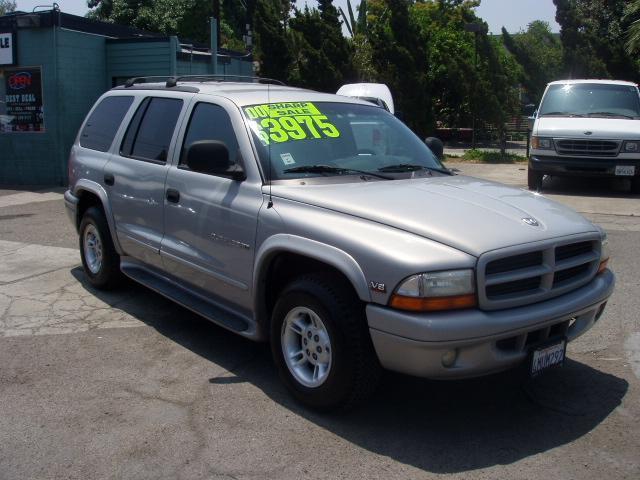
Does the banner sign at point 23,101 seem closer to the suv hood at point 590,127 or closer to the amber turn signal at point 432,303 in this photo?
the suv hood at point 590,127

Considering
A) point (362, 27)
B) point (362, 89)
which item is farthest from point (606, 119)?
point (362, 27)

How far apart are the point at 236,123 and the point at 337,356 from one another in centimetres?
182

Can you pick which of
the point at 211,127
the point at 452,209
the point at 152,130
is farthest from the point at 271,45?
the point at 452,209

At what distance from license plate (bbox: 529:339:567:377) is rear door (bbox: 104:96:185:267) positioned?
9.42 ft

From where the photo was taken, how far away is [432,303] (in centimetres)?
351

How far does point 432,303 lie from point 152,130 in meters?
3.16

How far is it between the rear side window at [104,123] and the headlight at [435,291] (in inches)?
144

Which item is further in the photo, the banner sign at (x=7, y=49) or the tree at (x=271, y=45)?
the tree at (x=271, y=45)

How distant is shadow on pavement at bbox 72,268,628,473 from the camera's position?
3711mm

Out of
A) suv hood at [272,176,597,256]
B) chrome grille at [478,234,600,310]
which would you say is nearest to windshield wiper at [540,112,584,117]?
suv hood at [272,176,597,256]

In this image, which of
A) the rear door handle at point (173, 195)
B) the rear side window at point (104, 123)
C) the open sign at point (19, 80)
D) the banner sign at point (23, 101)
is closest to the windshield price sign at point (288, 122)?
the rear door handle at point (173, 195)

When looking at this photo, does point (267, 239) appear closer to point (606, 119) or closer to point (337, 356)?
point (337, 356)

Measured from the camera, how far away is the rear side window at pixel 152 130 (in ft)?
18.0

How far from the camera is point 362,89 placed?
16.2 meters
